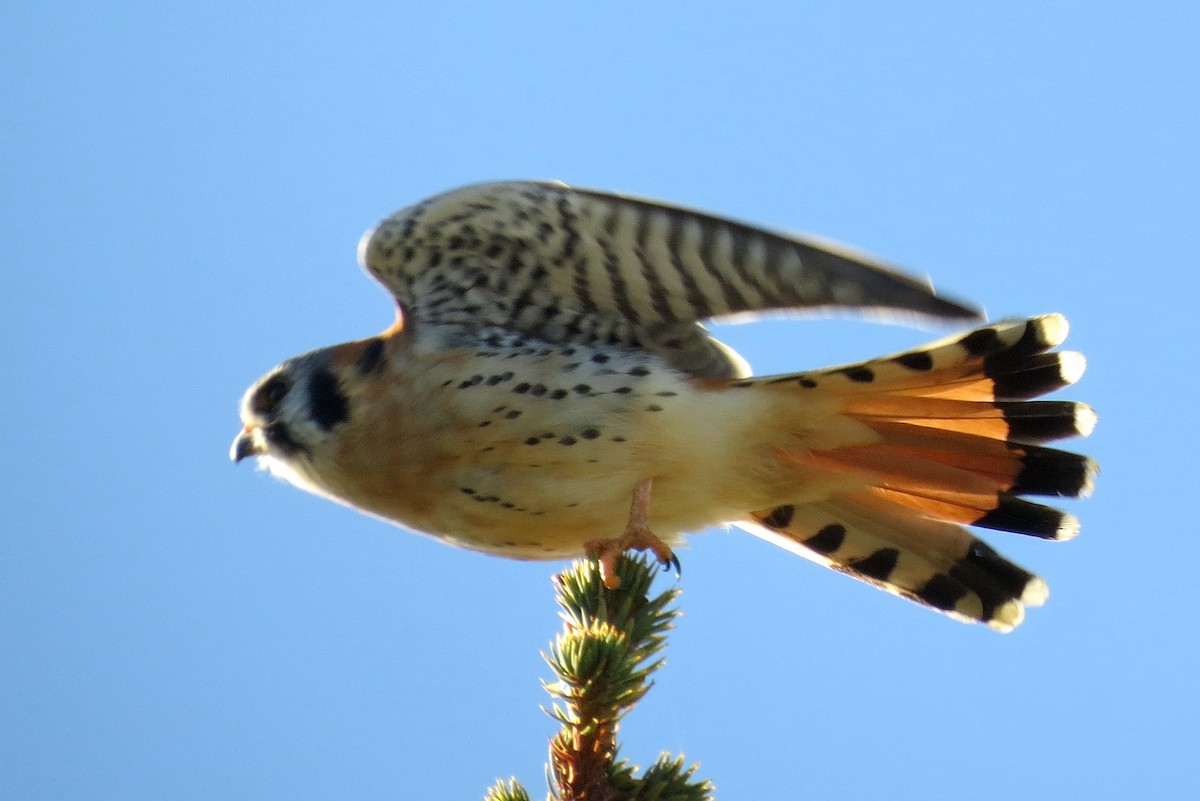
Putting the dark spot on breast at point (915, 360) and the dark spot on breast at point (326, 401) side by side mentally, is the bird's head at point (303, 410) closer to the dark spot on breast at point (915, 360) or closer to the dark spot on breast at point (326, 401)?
the dark spot on breast at point (326, 401)

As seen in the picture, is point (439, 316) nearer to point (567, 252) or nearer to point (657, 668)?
point (567, 252)

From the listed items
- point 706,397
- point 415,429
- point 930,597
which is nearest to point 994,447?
point 930,597

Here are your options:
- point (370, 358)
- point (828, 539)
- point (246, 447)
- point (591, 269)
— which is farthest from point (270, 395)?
point (828, 539)

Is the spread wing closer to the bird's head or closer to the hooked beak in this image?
the bird's head

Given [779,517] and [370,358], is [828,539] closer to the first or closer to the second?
[779,517]

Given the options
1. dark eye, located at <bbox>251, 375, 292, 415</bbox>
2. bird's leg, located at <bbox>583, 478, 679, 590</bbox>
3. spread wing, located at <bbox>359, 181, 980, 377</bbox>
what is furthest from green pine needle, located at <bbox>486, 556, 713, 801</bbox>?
dark eye, located at <bbox>251, 375, 292, 415</bbox>

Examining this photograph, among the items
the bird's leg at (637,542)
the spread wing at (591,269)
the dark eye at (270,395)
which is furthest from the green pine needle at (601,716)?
the dark eye at (270,395)
